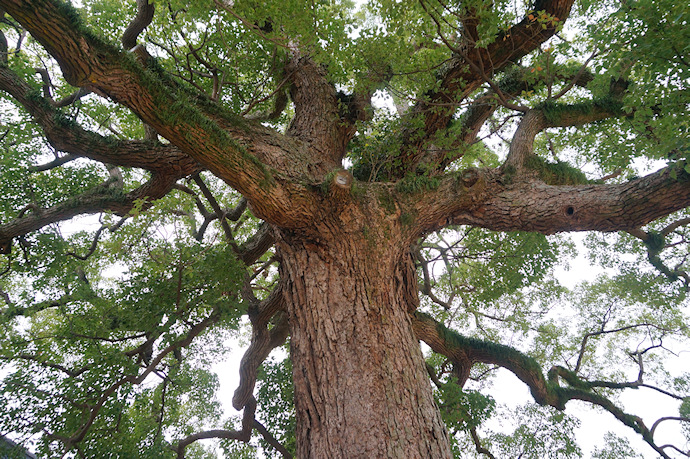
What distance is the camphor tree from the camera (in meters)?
2.87

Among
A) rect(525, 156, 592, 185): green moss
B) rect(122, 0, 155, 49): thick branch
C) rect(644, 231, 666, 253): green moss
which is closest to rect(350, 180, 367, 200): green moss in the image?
rect(525, 156, 592, 185): green moss

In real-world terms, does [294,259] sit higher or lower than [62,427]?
higher

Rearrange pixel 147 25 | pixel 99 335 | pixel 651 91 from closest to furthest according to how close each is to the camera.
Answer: pixel 651 91, pixel 99 335, pixel 147 25

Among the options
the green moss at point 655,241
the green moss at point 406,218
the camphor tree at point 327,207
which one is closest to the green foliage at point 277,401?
the camphor tree at point 327,207

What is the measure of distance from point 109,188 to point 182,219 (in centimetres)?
234

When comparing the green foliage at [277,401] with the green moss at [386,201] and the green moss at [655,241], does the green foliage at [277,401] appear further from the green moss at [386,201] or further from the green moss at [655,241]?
the green moss at [655,241]

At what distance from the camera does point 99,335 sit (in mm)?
4328

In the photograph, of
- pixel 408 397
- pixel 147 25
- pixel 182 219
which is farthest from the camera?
pixel 182 219

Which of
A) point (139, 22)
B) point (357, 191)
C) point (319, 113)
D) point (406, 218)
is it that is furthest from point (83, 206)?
point (406, 218)

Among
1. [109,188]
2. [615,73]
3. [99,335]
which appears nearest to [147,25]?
[109,188]

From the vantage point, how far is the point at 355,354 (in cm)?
284

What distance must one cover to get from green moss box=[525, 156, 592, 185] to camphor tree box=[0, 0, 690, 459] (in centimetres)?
3

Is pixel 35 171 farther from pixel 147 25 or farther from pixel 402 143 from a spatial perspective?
pixel 402 143

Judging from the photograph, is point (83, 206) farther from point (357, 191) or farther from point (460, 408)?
point (460, 408)
